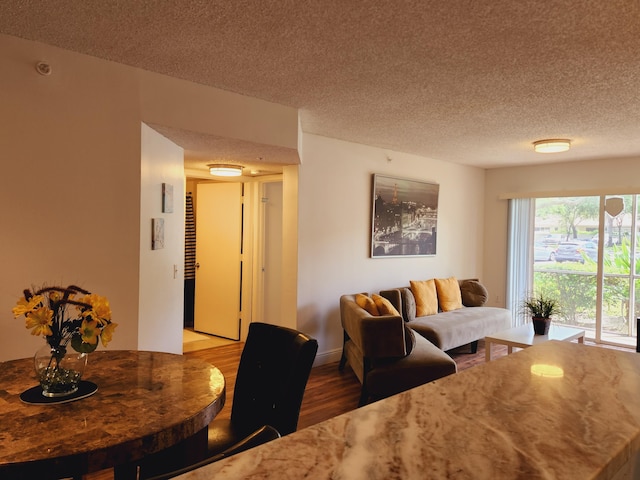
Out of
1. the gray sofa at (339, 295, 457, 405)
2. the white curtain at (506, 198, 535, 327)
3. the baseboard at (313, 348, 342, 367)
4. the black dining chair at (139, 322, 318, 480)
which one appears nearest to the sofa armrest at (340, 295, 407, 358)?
the gray sofa at (339, 295, 457, 405)

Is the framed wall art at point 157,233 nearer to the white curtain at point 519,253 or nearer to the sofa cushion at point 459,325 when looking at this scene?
the sofa cushion at point 459,325

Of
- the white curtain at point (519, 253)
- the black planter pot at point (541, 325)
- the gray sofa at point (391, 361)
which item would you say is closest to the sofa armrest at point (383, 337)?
the gray sofa at point (391, 361)

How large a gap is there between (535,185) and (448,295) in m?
2.22

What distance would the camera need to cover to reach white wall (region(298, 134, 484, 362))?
4.55 metres

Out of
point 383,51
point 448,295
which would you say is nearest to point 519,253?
point 448,295

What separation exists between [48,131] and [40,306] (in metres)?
1.45

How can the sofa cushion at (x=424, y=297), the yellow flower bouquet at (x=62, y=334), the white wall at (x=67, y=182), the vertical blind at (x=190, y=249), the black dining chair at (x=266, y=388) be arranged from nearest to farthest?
the yellow flower bouquet at (x=62, y=334) → the black dining chair at (x=266, y=388) → the white wall at (x=67, y=182) → the sofa cushion at (x=424, y=297) → the vertical blind at (x=190, y=249)

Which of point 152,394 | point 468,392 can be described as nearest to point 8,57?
point 152,394

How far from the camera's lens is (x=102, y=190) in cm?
268

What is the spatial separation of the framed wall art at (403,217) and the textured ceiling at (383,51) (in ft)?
4.75

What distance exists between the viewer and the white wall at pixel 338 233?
4.55 meters

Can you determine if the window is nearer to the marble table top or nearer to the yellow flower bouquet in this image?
the marble table top

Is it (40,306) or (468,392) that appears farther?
(40,306)

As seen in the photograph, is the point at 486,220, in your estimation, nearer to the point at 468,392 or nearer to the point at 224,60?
the point at 224,60
